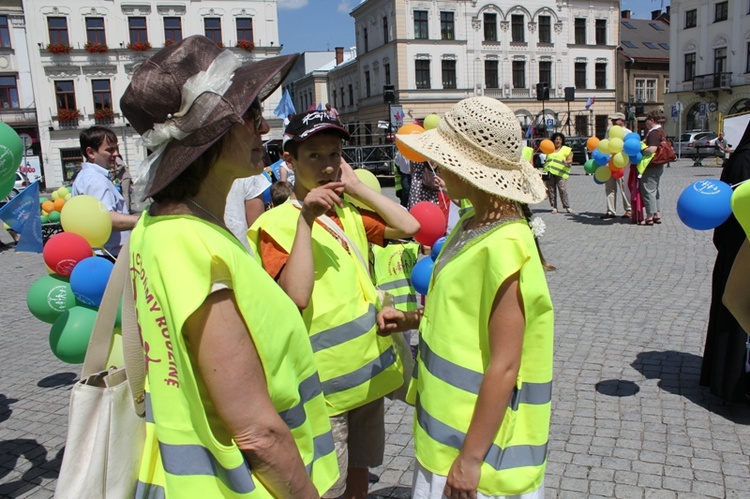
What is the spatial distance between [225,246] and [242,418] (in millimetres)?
372

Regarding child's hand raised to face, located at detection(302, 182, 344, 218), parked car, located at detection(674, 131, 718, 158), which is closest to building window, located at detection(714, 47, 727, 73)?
parked car, located at detection(674, 131, 718, 158)

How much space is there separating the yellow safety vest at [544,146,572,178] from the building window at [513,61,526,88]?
35.4 metres

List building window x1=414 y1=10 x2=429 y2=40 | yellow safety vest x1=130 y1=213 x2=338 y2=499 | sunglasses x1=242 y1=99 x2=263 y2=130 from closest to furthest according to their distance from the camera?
yellow safety vest x1=130 y1=213 x2=338 y2=499 < sunglasses x1=242 y1=99 x2=263 y2=130 < building window x1=414 y1=10 x2=429 y2=40

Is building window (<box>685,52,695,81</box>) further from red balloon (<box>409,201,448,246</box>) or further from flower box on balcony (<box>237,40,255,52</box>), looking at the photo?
red balloon (<box>409,201,448,246</box>)

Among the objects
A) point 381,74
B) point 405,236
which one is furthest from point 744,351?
point 381,74

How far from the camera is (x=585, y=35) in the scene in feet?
158

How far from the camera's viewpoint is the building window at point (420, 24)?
4391cm

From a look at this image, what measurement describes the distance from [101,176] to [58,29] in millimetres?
36821

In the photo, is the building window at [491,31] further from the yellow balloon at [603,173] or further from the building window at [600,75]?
the yellow balloon at [603,173]

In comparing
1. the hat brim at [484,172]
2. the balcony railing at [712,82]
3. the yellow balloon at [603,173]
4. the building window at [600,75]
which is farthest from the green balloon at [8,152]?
the building window at [600,75]

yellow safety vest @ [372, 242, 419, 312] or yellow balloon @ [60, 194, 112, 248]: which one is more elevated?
yellow balloon @ [60, 194, 112, 248]

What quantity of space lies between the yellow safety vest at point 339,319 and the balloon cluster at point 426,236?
84 cm

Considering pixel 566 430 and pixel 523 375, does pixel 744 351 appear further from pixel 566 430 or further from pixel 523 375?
pixel 523 375

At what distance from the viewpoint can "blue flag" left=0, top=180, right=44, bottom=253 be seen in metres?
3.70
